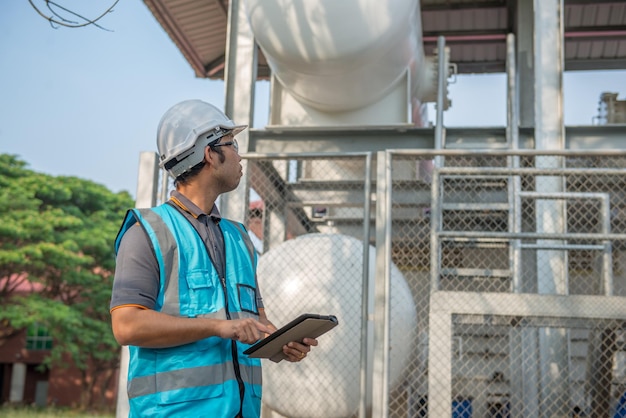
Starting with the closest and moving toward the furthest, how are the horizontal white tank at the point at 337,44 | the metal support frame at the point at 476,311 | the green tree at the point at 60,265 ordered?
the metal support frame at the point at 476,311 → the horizontal white tank at the point at 337,44 → the green tree at the point at 60,265

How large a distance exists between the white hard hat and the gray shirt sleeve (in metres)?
0.31

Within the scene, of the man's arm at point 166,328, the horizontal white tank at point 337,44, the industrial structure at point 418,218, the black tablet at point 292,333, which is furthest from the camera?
the horizontal white tank at point 337,44

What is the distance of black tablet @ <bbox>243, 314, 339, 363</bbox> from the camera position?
7.26 feet

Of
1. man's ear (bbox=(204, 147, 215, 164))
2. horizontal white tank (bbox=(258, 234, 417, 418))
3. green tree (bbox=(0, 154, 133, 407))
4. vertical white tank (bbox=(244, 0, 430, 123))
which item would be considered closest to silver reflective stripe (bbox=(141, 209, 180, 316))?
man's ear (bbox=(204, 147, 215, 164))

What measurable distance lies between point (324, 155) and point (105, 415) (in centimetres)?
2686

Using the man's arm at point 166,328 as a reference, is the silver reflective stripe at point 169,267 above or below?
above

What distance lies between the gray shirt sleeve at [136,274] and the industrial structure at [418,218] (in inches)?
178

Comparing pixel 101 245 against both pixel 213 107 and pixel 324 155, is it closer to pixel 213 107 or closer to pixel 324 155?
pixel 324 155

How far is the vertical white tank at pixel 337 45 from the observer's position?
8266 millimetres

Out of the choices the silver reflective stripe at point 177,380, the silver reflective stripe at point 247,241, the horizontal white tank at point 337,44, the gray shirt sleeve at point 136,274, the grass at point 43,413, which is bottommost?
the grass at point 43,413

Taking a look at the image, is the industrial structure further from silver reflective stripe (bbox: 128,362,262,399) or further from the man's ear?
silver reflective stripe (bbox: 128,362,262,399)

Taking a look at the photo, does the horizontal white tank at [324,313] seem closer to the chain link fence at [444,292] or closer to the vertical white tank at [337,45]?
the chain link fence at [444,292]

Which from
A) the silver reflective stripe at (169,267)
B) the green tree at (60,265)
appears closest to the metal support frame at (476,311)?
the silver reflective stripe at (169,267)

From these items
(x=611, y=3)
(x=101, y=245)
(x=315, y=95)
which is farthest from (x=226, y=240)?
(x=101, y=245)
